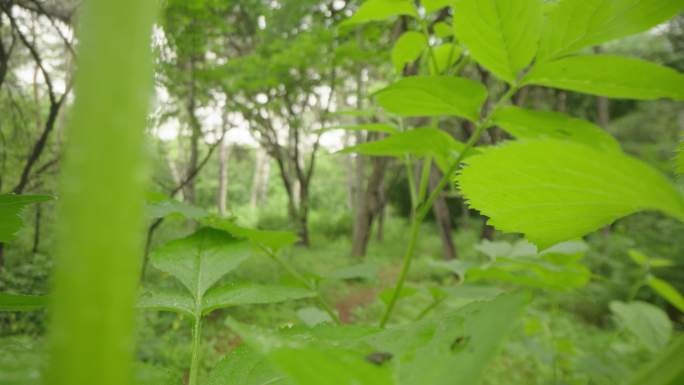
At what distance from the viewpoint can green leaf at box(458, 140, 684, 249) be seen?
0.24 metres

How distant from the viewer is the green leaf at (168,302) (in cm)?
46

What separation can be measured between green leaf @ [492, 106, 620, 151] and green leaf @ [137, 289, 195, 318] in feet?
1.57

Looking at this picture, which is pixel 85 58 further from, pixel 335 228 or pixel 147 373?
pixel 335 228

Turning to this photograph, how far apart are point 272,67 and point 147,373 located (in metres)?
5.79

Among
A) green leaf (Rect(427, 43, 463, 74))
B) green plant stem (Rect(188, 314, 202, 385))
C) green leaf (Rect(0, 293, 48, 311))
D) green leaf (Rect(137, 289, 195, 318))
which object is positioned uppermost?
green leaf (Rect(427, 43, 463, 74))

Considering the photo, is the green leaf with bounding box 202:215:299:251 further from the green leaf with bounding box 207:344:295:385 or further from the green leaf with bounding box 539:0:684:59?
the green leaf with bounding box 539:0:684:59

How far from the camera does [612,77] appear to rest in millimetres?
446

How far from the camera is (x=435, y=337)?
0.85 feet

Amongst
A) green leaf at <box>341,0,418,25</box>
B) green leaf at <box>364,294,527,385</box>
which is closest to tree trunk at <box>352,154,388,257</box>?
green leaf at <box>341,0,418,25</box>

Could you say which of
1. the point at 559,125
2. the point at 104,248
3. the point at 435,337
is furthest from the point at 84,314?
the point at 559,125

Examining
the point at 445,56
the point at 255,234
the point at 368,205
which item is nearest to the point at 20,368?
the point at 255,234

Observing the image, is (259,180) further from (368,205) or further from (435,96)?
(435,96)

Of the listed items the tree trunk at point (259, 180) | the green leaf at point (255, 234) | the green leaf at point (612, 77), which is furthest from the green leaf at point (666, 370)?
the tree trunk at point (259, 180)

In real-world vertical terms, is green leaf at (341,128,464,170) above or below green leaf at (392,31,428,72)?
below
